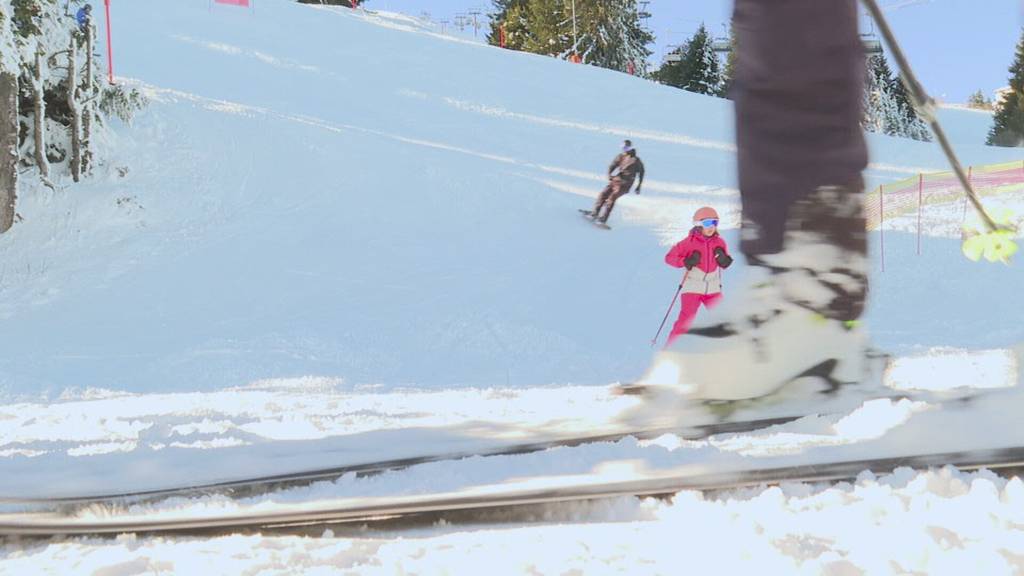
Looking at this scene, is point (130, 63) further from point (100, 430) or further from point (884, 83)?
point (884, 83)

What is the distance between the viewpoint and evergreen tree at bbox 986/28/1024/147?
30.9 metres

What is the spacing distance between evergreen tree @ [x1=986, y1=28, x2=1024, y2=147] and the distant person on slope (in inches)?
865

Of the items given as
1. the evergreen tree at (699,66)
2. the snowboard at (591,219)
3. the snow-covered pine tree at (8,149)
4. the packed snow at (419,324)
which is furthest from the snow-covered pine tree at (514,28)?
the snow-covered pine tree at (8,149)

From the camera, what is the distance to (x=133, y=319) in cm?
1015

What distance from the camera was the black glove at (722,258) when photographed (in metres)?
6.68

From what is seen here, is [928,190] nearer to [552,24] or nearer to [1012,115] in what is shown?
[1012,115]

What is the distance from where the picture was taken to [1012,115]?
1325 inches

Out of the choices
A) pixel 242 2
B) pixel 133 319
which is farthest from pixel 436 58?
pixel 133 319

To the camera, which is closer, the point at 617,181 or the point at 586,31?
the point at 617,181

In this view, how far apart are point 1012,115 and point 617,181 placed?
27.4 meters

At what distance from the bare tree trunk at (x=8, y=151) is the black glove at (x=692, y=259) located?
11289 mm

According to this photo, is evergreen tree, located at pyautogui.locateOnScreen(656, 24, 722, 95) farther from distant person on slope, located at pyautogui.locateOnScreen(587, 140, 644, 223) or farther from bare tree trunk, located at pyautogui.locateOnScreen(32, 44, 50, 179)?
bare tree trunk, located at pyautogui.locateOnScreen(32, 44, 50, 179)

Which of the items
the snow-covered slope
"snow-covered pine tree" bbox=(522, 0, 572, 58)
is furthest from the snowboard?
"snow-covered pine tree" bbox=(522, 0, 572, 58)

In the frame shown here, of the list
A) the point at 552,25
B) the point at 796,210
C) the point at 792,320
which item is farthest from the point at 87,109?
the point at 552,25
